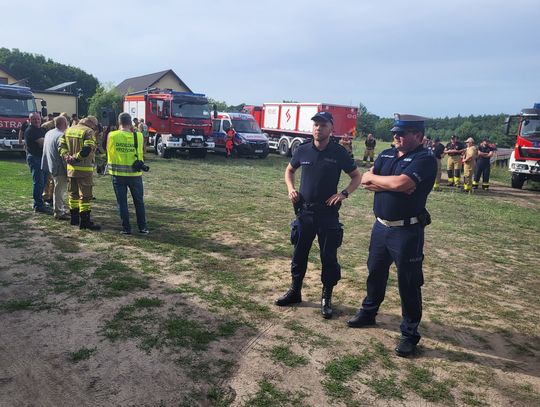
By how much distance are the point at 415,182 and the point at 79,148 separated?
506 centimetres

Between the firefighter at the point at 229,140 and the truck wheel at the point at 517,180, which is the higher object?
the firefighter at the point at 229,140

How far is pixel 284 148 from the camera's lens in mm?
23297

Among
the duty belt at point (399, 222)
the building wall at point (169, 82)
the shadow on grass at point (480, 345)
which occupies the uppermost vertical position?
the building wall at point (169, 82)

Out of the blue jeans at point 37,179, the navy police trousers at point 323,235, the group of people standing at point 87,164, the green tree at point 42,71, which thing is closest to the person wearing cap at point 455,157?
the group of people standing at point 87,164

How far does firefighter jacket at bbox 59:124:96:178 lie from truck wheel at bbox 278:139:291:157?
17049 mm

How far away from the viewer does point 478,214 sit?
1011cm

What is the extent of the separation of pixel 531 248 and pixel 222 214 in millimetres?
5621

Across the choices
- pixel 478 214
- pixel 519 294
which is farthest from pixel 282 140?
pixel 519 294

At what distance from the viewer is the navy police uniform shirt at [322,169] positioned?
4.07m

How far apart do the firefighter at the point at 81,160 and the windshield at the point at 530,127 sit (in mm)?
14064

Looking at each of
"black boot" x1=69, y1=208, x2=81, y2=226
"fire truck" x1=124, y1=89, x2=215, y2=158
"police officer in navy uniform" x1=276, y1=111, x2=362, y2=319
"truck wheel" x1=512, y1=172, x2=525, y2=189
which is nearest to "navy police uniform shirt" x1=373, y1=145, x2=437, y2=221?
"police officer in navy uniform" x1=276, y1=111, x2=362, y2=319

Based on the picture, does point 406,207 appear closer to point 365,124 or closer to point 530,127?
point 530,127

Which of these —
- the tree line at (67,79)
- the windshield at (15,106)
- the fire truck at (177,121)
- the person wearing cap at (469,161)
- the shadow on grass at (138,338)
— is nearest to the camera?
the shadow on grass at (138,338)

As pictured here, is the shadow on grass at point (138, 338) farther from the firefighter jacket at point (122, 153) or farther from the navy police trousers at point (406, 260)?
the firefighter jacket at point (122, 153)
